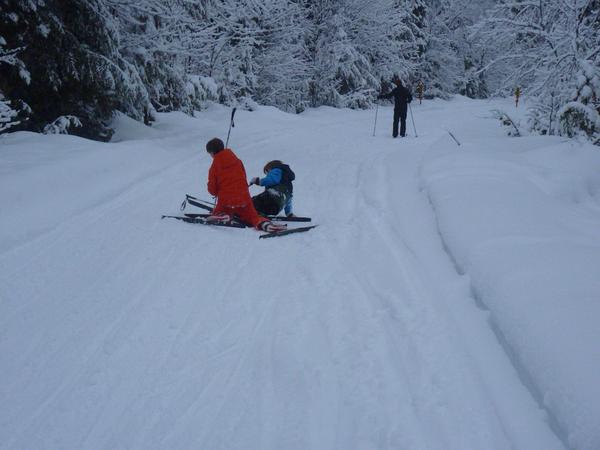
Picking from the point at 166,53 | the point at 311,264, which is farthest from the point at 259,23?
the point at 311,264

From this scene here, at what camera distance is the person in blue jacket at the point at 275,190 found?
6.82 meters

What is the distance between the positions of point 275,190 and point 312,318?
10.7 ft

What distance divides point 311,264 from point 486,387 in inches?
95.2

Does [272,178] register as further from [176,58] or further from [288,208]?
[176,58]

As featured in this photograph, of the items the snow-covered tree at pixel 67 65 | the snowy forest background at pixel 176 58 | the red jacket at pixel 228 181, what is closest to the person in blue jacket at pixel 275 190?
the red jacket at pixel 228 181

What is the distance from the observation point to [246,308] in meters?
4.09

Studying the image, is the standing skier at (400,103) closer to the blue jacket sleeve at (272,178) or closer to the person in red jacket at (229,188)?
the blue jacket sleeve at (272,178)

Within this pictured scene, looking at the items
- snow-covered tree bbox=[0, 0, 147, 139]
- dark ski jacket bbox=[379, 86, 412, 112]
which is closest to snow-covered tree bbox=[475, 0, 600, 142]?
dark ski jacket bbox=[379, 86, 412, 112]

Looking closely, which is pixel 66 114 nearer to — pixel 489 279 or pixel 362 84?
pixel 489 279

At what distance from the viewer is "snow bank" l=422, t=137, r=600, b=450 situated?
2.65 m

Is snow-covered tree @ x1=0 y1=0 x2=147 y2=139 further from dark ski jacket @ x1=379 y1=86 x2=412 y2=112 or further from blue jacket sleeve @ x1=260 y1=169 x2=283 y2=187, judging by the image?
dark ski jacket @ x1=379 y1=86 x2=412 y2=112

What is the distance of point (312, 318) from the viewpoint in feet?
12.8

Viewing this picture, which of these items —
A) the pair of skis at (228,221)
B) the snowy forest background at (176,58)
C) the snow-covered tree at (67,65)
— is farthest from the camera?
the snowy forest background at (176,58)

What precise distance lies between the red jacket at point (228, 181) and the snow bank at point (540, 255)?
2698 millimetres
